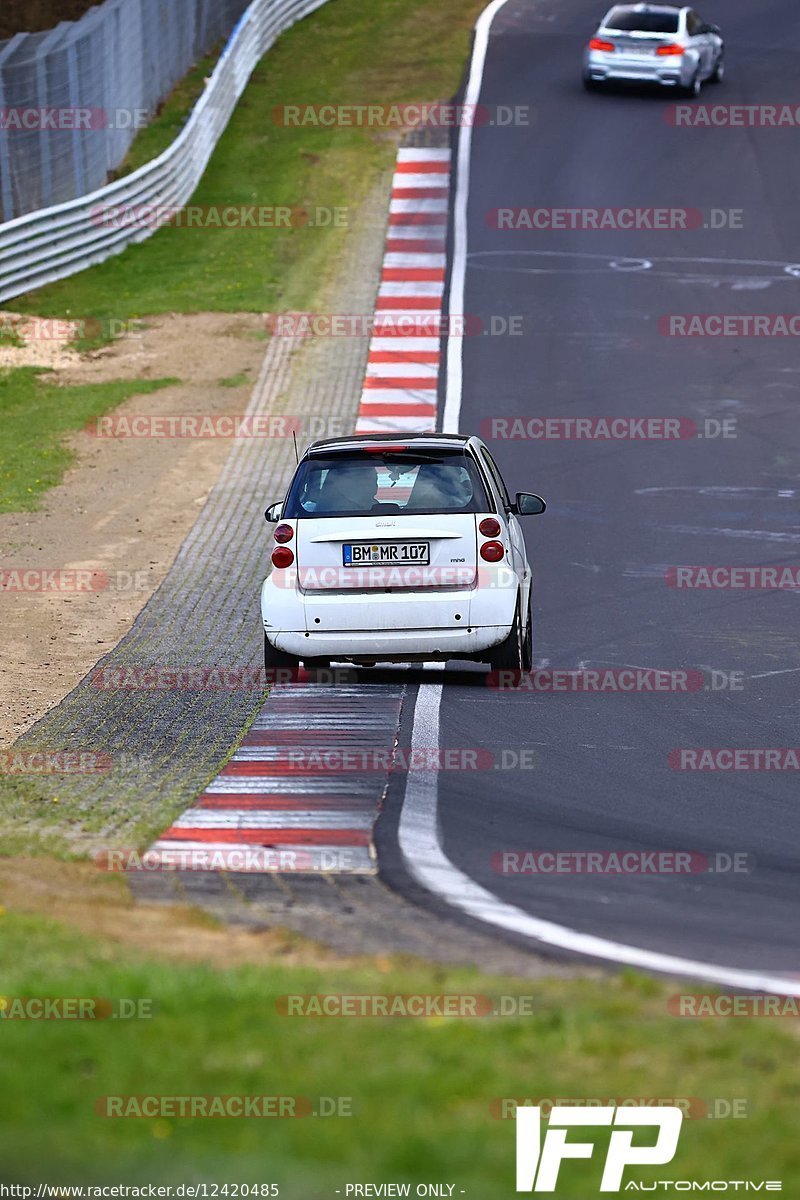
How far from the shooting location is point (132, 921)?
23.5ft

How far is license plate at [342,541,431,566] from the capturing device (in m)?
11.9

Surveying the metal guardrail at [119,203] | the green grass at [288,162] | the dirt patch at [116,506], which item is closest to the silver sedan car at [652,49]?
the green grass at [288,162]

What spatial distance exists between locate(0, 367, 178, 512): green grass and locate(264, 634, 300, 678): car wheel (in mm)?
7945

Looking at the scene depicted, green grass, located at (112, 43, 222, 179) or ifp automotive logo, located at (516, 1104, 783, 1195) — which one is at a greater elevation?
ifp automotive logo, located at (516, 1104, 783, 1195)

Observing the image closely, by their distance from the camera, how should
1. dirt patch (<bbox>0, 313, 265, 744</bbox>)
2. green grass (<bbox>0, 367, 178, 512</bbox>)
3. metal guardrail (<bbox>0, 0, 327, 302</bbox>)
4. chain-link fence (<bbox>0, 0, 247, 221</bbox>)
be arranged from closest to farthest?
dirt patch (<bbox>0, 313, 265, 744</bbox>) → green grass (<bbox>0, 367, 178, 512</bbox>) → metal guardrail (<bbox>0, 0, 327, 302</bbox>) → chain-link fence (<bbox>0, 0, 247, 221</bbox>)

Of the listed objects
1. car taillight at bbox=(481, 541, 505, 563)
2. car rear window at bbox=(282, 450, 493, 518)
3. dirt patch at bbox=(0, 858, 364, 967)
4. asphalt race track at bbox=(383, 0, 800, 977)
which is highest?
dirt patch at bbox=(0, 858, 364, 967)

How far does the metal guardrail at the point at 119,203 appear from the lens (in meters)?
27.8

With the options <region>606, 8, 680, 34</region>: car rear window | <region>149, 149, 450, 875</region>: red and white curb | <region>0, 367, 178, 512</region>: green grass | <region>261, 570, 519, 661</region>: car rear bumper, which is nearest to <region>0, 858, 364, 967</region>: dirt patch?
<region>149, 149, 450, 875</region>: red and white curb

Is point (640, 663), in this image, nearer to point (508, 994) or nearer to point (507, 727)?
point (507, 727)

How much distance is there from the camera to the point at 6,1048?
5.62 meters

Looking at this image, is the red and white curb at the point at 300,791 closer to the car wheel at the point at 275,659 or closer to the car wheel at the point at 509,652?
the car wheel at the point at 275,659

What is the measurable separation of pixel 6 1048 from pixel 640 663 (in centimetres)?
823

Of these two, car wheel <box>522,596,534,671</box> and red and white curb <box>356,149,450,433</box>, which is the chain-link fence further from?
car wheel <box>522,596,534,671</box>

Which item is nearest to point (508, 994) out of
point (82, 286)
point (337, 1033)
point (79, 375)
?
point (337, 1033)
